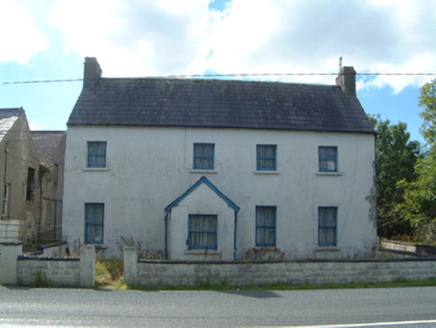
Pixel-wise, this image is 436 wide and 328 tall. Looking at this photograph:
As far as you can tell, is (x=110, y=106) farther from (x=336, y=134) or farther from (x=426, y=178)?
(x=426, y=178)

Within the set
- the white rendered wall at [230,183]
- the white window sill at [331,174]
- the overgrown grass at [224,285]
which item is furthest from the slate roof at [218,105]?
the overgrown grass at [224,285]

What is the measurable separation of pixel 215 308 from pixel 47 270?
5.81m

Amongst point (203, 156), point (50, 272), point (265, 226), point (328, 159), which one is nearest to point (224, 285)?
point (50, 272)

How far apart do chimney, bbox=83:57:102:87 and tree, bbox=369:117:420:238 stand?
20035 millimetres

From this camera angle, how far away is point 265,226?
20.4 metres

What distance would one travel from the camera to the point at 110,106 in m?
21.1

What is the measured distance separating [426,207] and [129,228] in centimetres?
1533

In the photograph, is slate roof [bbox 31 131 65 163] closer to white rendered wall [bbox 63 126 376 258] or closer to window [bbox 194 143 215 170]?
white rendered wall [bbox 63 126 376 258]

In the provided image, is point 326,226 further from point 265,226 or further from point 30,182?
point 30,182

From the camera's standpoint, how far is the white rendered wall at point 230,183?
781 inches

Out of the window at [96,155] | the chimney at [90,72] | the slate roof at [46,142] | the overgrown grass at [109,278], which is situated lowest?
the overgrown grass at [109,278]

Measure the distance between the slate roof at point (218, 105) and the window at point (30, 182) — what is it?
7.28 m

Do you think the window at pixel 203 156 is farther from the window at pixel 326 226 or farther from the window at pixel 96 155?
the window at pixel 326 226

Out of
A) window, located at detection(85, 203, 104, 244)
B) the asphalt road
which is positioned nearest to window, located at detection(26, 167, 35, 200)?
window, located at detection(85, 203, 104, 244)
